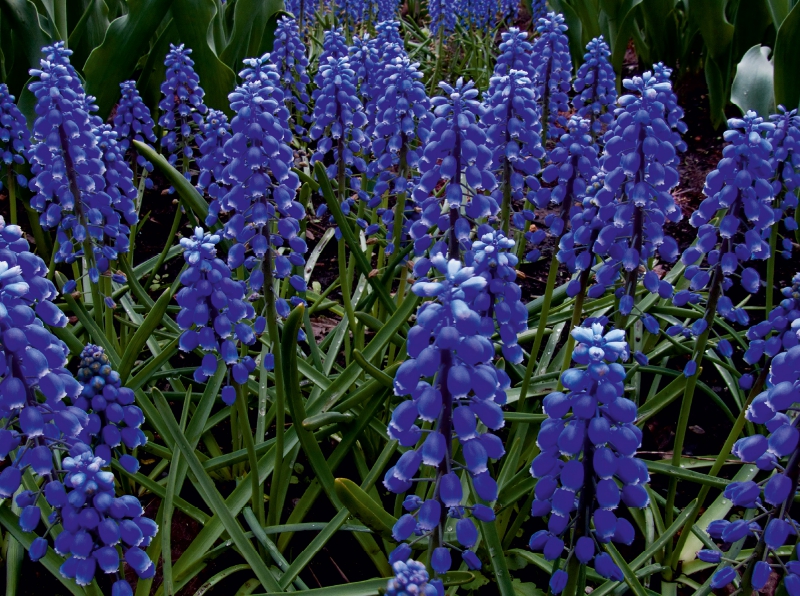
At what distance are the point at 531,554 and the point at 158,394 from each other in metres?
1.96

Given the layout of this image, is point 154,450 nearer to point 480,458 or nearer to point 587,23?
point 480,458

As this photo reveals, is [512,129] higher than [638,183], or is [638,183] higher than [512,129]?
[512,129]

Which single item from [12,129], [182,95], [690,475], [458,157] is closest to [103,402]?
[458,157]

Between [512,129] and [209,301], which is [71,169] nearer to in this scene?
[209,301]

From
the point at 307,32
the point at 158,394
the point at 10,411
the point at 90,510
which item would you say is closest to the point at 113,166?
the point at 158,394

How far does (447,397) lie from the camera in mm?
2049

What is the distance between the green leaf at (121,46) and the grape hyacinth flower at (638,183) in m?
4.94

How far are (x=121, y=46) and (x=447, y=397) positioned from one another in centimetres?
579

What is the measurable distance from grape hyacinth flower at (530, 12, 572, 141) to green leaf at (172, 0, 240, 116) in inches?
120

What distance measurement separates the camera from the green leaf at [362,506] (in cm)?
243

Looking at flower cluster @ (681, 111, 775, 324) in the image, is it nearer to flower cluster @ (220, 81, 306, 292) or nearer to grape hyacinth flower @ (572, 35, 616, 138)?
flower cluster @ (220, 81, 306, 292)

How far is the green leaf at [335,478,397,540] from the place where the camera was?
2428 mm

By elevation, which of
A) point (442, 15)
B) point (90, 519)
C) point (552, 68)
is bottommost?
point (90, 519)

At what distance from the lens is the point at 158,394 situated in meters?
3.36
